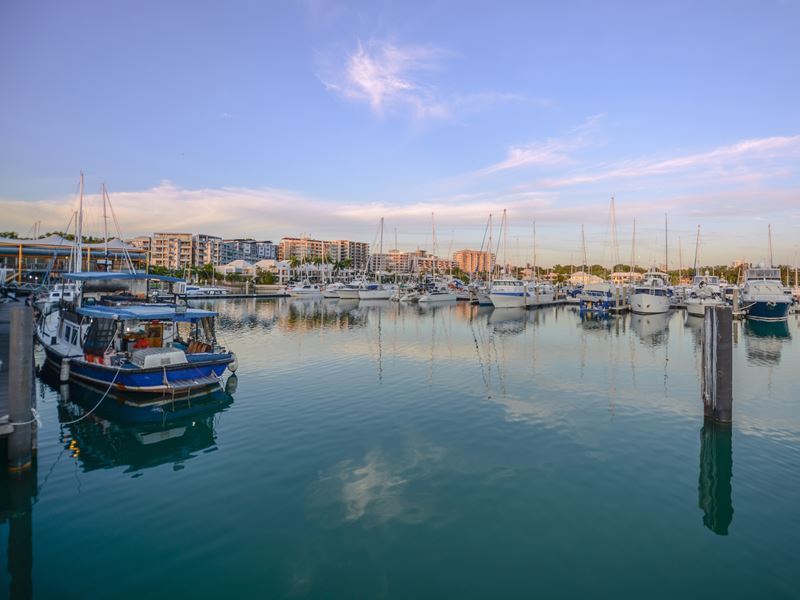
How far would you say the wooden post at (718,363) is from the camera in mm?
14797

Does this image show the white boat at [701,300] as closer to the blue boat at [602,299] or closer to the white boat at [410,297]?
the blue boat at [602,299]

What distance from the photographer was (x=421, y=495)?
11.2 metres

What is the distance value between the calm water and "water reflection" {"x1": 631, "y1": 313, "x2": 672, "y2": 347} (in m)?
18.4

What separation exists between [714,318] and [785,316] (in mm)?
57071

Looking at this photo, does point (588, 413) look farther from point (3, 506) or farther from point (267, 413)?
point (3, 506)

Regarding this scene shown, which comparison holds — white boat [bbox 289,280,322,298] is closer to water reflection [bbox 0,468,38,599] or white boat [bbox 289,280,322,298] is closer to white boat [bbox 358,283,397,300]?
white boat [bbox 358,283,397,300]

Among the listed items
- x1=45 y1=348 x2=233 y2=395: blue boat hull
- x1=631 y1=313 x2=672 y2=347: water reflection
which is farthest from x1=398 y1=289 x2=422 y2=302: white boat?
x1=45 y1=348 x2=233 y2=395: blue boat hull

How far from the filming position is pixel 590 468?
42.5 ft

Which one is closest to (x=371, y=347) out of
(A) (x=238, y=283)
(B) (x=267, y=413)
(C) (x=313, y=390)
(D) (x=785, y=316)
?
(C) (x=313, y=390)

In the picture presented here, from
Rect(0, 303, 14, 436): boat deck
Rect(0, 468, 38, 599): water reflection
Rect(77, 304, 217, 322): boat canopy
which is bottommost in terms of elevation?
Rect(0, 468, 38, 599): water reflection

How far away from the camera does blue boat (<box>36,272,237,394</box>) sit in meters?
18.8

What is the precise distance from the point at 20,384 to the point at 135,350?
8872 millimetres

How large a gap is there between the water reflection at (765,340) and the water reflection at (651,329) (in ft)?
21.1

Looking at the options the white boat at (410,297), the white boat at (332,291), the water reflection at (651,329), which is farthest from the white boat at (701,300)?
the white boat at (332,291)
